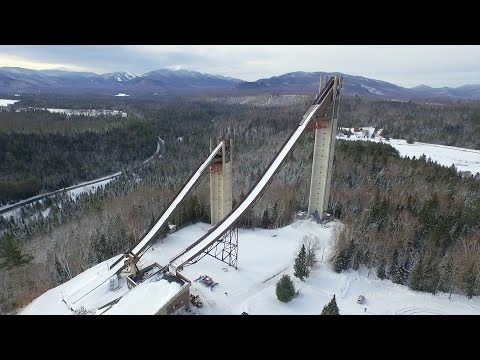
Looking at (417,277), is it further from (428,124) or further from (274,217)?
(428,124)

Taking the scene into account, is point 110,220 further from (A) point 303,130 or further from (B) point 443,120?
(B) point 443,120

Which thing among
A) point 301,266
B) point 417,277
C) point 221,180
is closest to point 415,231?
point 417,277

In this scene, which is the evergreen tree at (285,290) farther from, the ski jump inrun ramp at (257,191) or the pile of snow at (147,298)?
the pile of snow at (147,298)

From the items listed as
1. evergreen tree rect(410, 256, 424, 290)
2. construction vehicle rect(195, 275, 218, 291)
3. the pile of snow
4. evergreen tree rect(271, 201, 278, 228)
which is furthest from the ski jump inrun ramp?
evergreen tree rect(410, 256, 424, 290)

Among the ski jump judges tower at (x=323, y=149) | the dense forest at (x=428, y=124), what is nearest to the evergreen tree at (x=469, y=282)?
the ski jump judges tower at (x=323, y=149)
